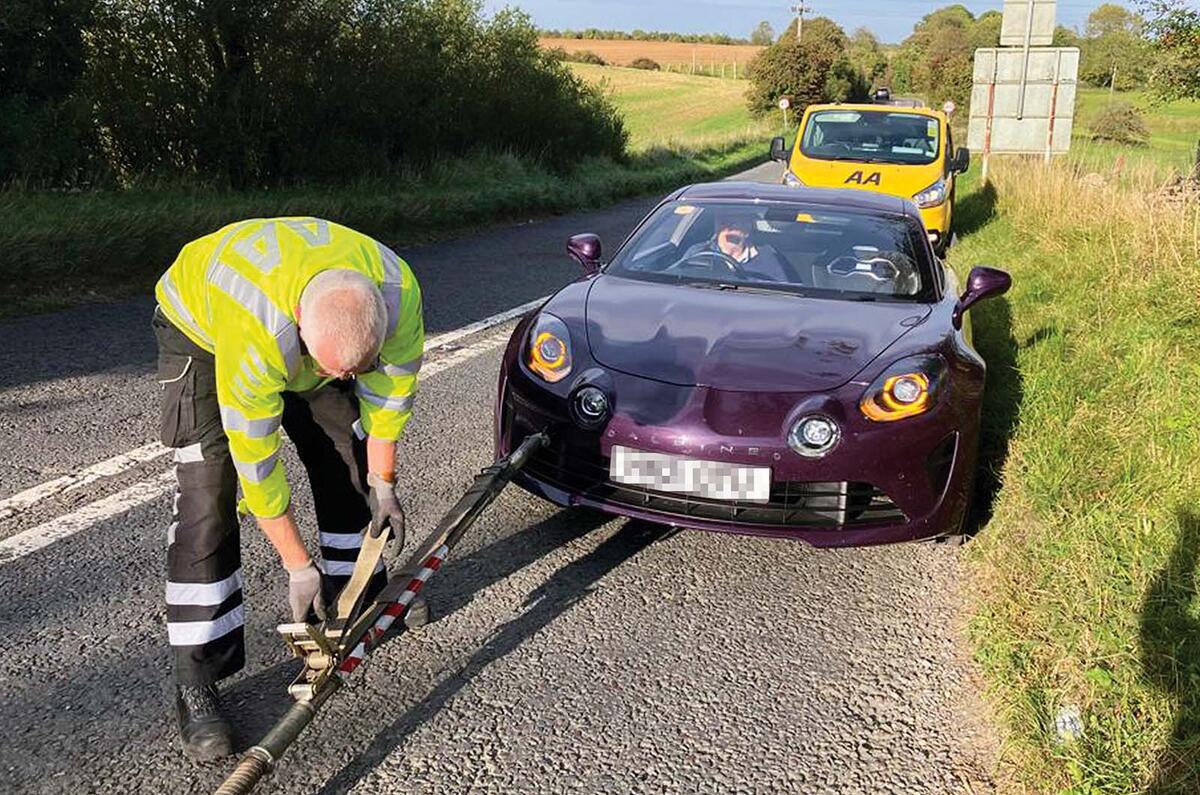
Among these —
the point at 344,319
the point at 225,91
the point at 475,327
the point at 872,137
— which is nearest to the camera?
the point at 344,319

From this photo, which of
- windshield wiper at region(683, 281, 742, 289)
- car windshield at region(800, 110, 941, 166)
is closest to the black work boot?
windshield wiper at region(683, 281, 742, 289)

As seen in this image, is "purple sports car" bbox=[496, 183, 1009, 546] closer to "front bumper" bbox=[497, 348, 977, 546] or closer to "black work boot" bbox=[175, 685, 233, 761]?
"front bumper" bbox=[497, 348, 977, 546]

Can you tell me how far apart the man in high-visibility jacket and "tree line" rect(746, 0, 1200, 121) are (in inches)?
708

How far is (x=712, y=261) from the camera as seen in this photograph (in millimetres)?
4789

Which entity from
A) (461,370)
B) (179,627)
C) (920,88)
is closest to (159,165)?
(461,370)

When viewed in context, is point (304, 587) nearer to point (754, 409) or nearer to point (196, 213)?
point (754, 409)

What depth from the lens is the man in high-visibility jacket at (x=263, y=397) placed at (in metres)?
2.10

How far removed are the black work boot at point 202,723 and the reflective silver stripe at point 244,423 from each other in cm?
79

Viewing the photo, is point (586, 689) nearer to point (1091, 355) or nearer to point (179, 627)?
point (179, 627)

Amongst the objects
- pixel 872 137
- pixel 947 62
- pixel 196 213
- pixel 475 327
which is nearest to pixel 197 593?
pixel 475 327

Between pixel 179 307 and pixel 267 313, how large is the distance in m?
0.46

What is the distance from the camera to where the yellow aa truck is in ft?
34.1

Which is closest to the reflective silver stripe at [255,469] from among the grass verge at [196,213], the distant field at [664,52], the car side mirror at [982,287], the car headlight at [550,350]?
the car headlight at [550,350]

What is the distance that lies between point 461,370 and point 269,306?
4054mm
